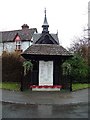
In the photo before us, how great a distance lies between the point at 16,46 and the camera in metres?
47.3

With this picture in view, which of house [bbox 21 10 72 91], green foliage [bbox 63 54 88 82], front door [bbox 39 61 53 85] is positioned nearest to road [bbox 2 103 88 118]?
house [bbox 21 10 72 91]

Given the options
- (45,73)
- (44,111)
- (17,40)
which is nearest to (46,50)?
(45,73)

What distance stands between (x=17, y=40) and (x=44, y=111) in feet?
111

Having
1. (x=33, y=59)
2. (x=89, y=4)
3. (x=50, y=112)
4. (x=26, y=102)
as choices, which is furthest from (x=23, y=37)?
(x=50, y=112)

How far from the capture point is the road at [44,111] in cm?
1278

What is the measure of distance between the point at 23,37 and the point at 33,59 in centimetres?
2255

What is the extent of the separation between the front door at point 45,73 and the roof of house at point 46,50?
83 cm

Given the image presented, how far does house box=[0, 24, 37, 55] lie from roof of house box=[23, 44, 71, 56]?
20.4 meters

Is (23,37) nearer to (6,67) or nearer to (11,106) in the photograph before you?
(6,67)

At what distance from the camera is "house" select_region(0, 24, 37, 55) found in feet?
153

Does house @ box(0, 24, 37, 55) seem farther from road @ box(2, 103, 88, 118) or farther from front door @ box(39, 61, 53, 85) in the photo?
road @ box(2, 103, 88, 118)

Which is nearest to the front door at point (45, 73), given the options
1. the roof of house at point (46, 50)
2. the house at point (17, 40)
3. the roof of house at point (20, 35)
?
the roof of house at point (46, 50)

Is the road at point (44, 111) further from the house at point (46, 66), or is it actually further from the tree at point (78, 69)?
the tree at point (78, 69)

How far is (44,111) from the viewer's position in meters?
14.1
